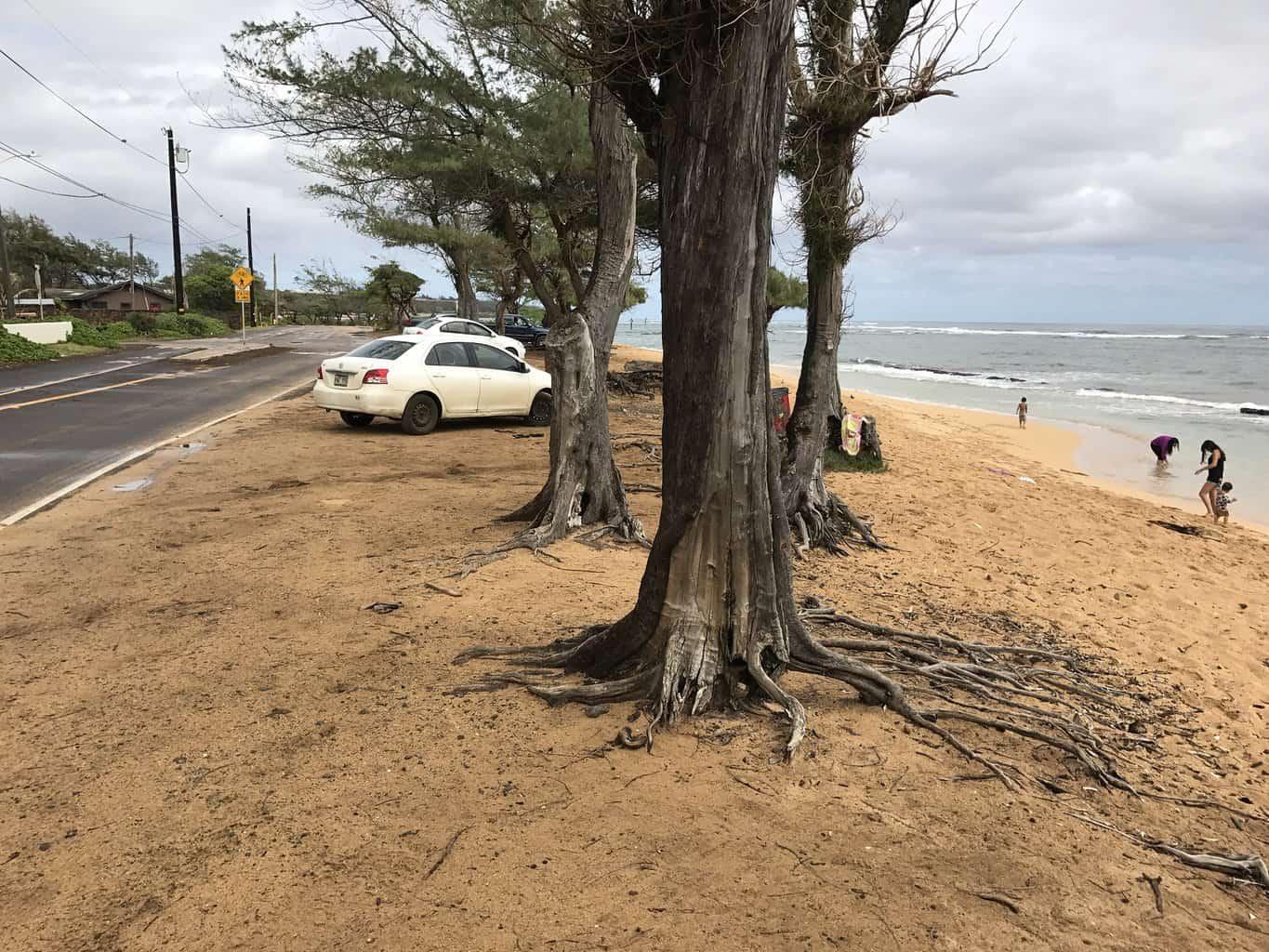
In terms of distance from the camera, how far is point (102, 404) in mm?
15938

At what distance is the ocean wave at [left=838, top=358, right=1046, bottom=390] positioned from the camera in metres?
42.2

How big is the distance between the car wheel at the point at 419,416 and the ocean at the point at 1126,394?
1279 cm

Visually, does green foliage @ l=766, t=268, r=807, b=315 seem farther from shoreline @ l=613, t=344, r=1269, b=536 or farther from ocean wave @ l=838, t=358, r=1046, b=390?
ocean wave @ l=838, t=358, r=1046, b=390

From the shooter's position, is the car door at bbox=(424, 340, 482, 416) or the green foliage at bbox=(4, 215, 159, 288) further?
the green foliage at bbox=(4, 215, 159, 288)

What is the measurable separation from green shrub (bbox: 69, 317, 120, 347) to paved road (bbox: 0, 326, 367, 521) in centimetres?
316

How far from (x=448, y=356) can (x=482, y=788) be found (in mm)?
11661

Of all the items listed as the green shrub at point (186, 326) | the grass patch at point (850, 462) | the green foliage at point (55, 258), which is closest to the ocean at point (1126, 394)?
the grass patch at point (850, 462)

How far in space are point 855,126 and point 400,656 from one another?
19.4 ft

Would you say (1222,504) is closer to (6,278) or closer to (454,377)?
(454,377)

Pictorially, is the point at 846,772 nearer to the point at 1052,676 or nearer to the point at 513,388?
the point at 1052,676

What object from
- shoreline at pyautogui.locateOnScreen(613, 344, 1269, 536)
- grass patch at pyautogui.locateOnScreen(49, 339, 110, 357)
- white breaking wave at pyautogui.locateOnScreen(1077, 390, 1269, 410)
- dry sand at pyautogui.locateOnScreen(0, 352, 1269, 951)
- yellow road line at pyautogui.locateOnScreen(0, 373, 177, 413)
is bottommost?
shoreline at pyautogui.locateOnScreen(613, 344, 1269, 536)

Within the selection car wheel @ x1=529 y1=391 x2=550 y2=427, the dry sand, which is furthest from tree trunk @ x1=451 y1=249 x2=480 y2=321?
the dry sand

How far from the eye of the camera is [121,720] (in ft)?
12.7

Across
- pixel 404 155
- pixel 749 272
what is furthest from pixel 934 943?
pixel 404 155
